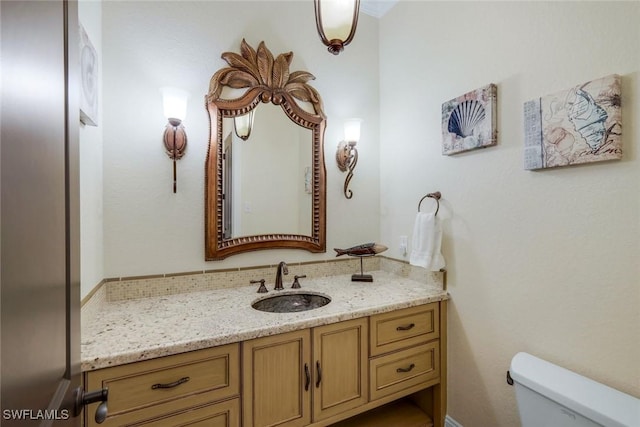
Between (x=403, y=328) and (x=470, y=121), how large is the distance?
1210mm

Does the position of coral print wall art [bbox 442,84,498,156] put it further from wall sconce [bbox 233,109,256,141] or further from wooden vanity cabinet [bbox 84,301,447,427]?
wall sconce [bbox 233,109,256,141]

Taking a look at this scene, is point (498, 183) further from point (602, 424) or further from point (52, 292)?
point (52, 292)

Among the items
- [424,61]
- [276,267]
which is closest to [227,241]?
[276,267]

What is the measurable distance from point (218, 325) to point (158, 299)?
1.90 feet

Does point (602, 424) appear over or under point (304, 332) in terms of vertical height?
under

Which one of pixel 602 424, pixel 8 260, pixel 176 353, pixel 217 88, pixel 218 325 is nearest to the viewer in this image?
pixel 8 260

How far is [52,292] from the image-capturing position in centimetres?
51

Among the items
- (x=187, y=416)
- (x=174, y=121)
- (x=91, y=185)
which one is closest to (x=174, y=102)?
(x=174, y=121)

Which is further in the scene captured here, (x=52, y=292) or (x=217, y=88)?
(x=217, y=88)

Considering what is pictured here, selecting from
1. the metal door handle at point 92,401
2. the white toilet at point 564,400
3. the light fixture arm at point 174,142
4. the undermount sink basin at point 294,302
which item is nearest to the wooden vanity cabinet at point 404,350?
the undermount sink basin at point 294,302

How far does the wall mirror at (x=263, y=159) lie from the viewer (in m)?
1.80

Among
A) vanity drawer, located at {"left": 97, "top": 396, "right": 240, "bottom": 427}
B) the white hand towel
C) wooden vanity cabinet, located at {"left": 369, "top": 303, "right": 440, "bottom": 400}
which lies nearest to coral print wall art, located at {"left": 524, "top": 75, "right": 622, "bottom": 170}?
the white hand towel

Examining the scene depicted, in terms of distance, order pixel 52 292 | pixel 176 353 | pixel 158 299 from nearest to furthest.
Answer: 1. pixel 52 292
2. pixel 176 353
3. pixel 158 299

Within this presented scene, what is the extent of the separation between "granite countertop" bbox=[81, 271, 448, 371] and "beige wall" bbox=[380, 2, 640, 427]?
384 millimetres
